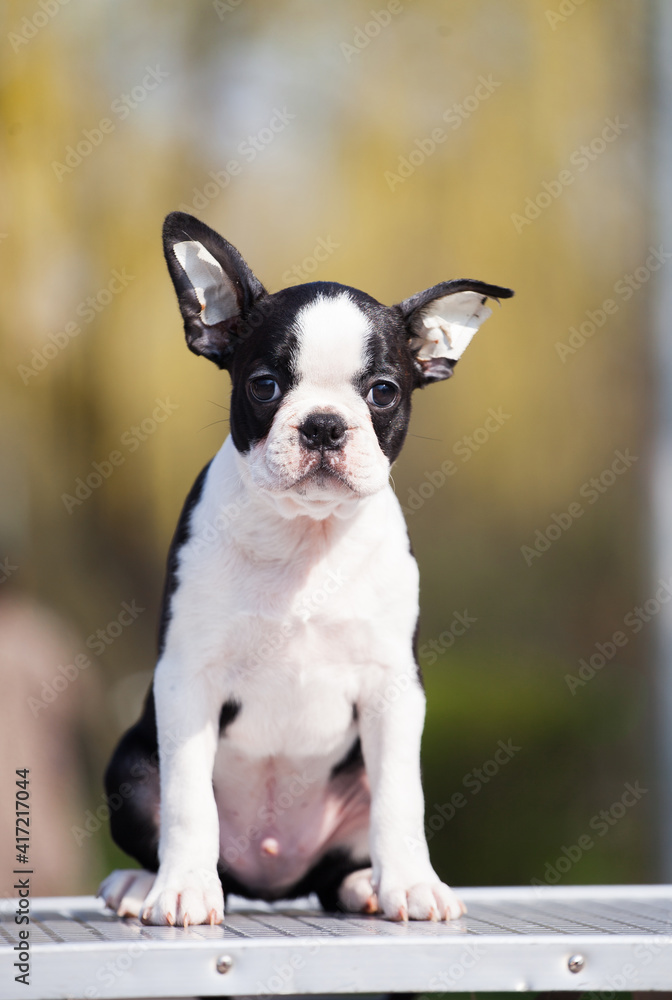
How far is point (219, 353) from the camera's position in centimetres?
268

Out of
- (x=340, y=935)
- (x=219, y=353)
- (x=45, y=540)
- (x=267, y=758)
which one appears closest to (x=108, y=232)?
(x=45, y=540)

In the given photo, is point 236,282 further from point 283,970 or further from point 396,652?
point 283,970

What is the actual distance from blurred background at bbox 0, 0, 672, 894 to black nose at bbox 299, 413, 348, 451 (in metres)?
4.05

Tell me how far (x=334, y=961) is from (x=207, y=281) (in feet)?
5.01

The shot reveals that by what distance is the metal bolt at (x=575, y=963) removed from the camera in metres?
2.02

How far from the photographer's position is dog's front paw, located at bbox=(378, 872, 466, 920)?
2.31 m

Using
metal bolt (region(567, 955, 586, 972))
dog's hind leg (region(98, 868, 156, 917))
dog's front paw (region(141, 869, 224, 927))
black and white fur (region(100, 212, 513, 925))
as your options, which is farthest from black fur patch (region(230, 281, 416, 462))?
metal bolt (region(567, 955, 586, 972))

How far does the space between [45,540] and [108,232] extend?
1.90 meters

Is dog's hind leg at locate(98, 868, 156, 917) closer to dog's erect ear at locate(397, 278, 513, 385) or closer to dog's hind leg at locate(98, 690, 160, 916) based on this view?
dog's hind leg at locate(98, 690, 160, 916)

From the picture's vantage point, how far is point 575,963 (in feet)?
6.63

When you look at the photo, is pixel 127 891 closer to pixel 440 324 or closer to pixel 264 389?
pixel 264 389

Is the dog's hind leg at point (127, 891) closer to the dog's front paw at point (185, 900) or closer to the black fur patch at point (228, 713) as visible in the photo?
the dog's front paw at point (185, 900)

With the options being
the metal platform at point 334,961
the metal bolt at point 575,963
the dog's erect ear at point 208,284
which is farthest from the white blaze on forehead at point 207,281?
the metal bolt at point 575,963

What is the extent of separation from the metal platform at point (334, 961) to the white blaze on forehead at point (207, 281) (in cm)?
139
